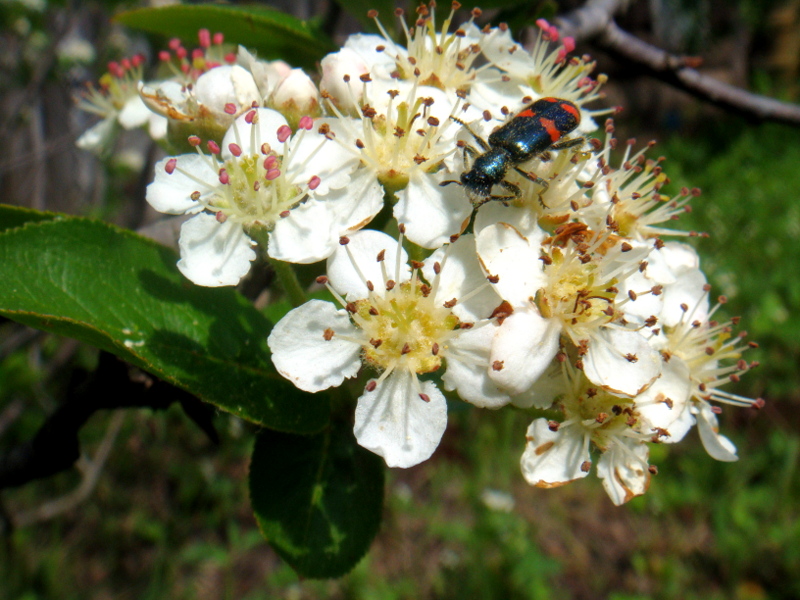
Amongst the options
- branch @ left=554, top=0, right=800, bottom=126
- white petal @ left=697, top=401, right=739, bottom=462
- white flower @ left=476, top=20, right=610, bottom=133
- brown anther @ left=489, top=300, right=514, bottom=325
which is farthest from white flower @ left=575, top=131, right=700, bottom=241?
branch @ left=554, top=0, right=800, bottom=126

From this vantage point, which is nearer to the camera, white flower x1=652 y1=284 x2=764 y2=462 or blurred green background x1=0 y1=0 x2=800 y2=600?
white flower x1=652 y1=284 x2=764 y2=462

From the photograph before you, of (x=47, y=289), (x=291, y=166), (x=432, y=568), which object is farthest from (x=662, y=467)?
(x=47, y=289)

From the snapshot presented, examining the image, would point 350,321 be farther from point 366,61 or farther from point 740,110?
point 740,110

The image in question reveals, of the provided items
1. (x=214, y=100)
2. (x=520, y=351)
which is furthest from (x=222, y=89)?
(x=520, y=351)

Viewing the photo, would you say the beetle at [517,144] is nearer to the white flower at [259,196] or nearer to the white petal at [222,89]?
the white flower at [259,196]

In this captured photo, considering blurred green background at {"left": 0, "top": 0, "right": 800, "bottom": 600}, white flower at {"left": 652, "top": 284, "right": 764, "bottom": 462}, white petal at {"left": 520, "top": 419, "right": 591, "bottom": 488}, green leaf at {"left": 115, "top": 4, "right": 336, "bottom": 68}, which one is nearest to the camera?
white petal at {"left": 520, "top": 419, "right": 591, "bottom": 488}

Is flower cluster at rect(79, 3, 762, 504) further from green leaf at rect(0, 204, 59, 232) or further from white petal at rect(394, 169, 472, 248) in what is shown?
green leaf at rect(0, 204, 59, 232)
